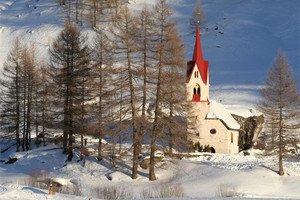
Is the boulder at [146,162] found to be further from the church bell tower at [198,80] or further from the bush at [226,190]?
the church bell tower at [198,80]

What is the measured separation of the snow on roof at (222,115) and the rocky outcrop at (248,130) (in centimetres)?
100

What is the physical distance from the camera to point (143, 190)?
1320 inches

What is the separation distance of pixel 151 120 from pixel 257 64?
38.4 meters

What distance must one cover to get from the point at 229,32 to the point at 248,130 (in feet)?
118

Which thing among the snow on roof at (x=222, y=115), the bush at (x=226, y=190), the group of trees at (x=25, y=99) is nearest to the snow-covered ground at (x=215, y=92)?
the bush at (x=226, y=190)

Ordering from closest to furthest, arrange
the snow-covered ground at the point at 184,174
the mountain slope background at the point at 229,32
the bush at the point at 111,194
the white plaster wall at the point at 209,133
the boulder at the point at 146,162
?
1. the bush at the point at 111,194
2. the snow-covered ground at the point at 184,174
3. the boulder at the point at 146,162
4. the white plaster wall at the point at 209,133
5. the mountain slope background at the point at 229,32

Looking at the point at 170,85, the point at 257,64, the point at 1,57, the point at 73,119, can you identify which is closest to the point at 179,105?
the point at 170,85

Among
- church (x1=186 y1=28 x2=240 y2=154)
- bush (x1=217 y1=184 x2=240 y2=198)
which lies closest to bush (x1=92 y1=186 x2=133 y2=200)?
bush (x1=217 y1=184 x2=240 y2=198)

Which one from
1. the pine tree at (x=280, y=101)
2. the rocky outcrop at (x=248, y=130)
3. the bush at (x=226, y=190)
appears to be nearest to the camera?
the bush at (x=226, y=190)

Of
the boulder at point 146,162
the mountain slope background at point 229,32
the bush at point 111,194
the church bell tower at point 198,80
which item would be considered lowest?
the bush at point 111,194

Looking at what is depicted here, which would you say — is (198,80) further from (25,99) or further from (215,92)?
(215,92)

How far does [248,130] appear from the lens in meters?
48.2

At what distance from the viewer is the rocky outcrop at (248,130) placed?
156 feet

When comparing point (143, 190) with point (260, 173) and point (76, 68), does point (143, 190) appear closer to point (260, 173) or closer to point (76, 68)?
point (260, 173)
